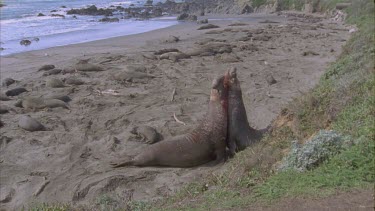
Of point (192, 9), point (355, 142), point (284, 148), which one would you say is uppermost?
point (355, 142)

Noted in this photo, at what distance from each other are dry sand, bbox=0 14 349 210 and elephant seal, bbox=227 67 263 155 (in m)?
0.73

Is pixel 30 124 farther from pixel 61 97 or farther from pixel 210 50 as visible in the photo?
pixel 210 50

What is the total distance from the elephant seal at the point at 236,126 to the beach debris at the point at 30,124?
177 inches

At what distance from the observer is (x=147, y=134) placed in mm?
10258

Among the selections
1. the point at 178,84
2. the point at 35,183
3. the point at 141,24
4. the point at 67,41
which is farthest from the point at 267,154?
the point at 141,24

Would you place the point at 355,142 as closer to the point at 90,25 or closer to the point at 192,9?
the point at 90,25

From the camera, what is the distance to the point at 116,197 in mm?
A: 7594

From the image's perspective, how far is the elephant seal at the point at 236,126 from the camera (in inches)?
352

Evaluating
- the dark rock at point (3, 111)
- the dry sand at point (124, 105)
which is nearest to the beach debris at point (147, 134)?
the dry sand at point (124, 105)

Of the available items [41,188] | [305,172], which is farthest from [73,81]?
[305,172]

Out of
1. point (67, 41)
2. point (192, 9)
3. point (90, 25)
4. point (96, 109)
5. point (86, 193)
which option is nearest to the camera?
point (86, 193)

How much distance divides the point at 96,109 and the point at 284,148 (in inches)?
249

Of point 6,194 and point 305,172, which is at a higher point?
point 305,172

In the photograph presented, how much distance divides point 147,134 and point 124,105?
293 centimetres
